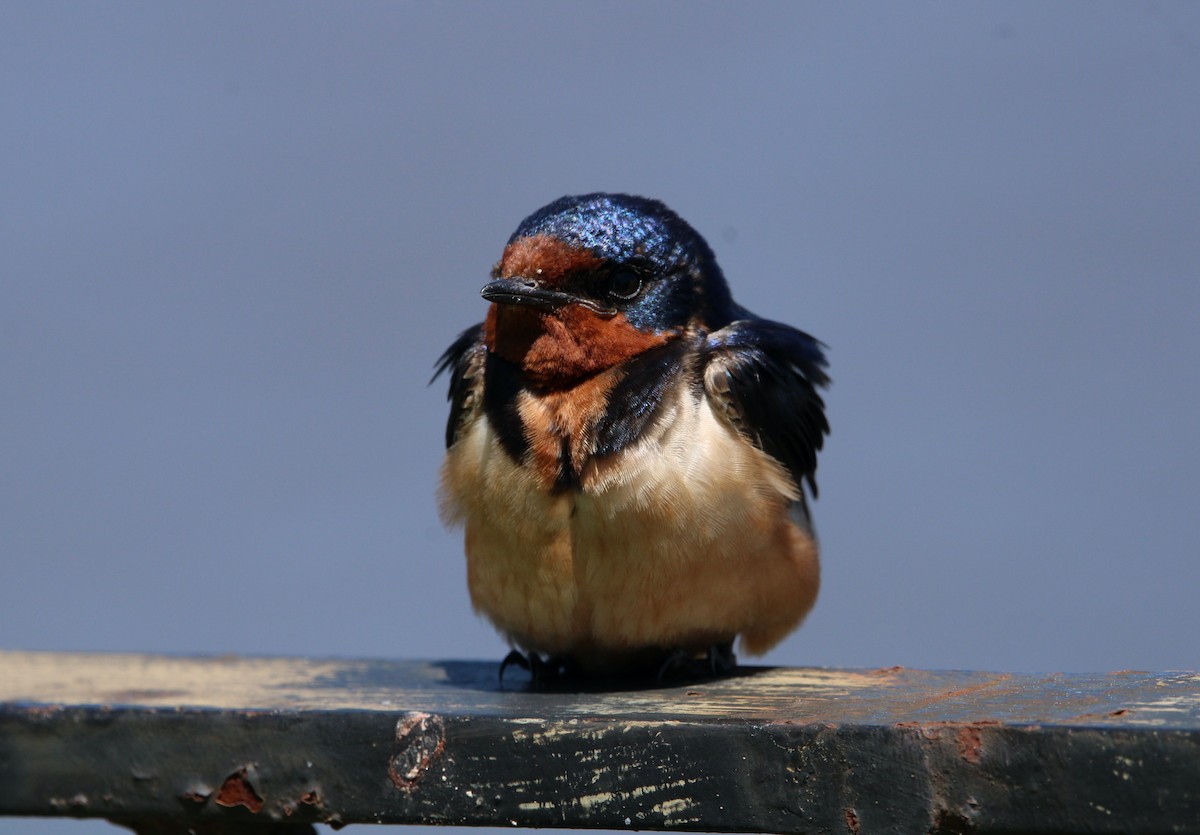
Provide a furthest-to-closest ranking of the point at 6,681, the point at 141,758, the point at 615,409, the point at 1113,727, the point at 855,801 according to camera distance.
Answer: the point at 6,681
the point at 615,409
the point at 141,758
the point at 855,801
the point at 1113,727

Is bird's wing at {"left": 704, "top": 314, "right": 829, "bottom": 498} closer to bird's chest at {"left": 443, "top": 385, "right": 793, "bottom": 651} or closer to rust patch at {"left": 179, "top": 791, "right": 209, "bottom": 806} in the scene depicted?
bird's chest at {"left": 443, "top": 385, "right": 793, "bottom": 651}

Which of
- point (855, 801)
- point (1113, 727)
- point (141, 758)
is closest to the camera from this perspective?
point (1113, 727)

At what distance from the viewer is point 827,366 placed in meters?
3.13

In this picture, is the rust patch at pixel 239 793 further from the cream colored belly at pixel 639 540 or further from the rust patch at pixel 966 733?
the rust patch at pixel 966 733

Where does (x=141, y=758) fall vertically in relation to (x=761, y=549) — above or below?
below

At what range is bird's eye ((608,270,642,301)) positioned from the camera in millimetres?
2828

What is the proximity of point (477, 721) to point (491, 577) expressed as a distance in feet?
2.50

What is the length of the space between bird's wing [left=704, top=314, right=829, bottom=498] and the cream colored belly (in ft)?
0.19

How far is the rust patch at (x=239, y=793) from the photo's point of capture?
2.22 metres

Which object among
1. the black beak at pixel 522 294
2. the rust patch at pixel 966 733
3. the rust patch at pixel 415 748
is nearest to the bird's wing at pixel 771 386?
the black beak at pixel 522 294

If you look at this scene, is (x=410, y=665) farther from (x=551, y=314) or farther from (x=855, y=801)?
(x=855, y=801)

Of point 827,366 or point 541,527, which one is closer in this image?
point 541,527

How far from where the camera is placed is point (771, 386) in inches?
115

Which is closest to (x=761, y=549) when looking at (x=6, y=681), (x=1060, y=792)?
(x=1060, y=792)
